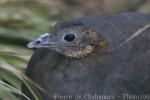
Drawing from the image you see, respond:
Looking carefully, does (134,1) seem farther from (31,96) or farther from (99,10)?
(31,96)

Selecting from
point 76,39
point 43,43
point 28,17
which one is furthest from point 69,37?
point 28,17

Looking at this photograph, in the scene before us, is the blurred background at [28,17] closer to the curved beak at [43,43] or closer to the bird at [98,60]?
the curved beak at [43,43]

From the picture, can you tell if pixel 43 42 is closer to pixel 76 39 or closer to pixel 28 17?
pixel 76 39

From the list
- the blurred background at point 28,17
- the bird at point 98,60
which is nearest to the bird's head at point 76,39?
the bird at point 98,60

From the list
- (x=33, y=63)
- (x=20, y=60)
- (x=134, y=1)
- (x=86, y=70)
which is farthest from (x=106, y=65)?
(x=134, y=1)

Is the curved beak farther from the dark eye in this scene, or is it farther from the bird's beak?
the dark eye

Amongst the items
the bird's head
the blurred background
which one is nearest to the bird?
the bird's head

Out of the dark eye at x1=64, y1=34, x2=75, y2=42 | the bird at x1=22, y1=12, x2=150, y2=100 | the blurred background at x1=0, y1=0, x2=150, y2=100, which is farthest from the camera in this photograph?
the blurred background at x1=0, y1=0, x2=150, y2=100

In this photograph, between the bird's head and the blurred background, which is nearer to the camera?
the bird's head
